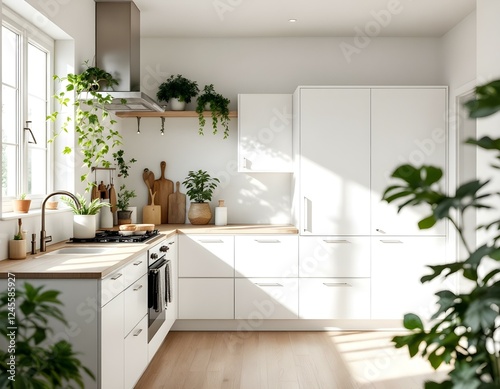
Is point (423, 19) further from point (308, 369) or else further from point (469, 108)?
point (469, 108)

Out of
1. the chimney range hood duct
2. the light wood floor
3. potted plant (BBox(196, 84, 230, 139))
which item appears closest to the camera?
the light wood floor

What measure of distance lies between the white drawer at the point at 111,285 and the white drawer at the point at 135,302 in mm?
140

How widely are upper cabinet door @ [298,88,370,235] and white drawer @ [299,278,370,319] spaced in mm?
421

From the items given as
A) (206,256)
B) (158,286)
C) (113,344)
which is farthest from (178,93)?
(113,344)

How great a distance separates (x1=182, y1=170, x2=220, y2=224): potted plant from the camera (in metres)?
5.18

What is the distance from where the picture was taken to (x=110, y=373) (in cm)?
271

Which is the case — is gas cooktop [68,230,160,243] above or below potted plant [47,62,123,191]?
below

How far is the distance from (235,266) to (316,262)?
0.68 m

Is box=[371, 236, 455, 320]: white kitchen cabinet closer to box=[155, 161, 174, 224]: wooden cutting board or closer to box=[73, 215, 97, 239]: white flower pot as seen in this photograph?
box=[155, 161, 174, 224]: wooden cutting board

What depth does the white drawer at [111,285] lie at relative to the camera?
2.58 metres

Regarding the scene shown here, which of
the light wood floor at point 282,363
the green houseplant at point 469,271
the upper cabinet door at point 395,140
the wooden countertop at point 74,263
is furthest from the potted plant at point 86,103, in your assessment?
the green houseplant at point 469,271

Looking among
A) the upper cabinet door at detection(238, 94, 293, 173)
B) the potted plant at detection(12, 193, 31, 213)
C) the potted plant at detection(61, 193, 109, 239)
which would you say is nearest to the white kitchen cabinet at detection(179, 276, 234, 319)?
the upper cabinet door at detection(238, 94, 293, 173)

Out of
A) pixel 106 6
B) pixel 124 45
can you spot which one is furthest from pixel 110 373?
pixel 106 6

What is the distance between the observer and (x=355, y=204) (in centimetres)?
477
